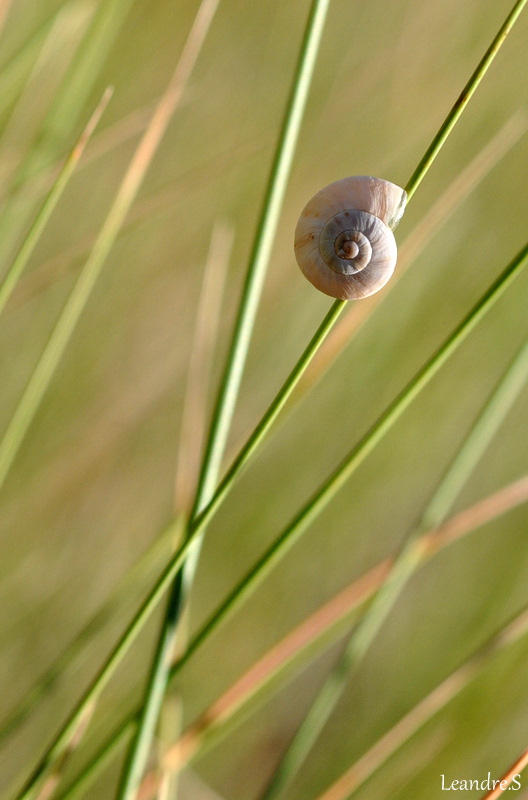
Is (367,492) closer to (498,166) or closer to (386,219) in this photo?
(498,166)

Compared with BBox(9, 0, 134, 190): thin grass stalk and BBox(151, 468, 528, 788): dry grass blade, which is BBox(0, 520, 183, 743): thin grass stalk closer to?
BBox(151, 468, 528, 788): dry grass blade

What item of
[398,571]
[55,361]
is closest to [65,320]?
[55,361]

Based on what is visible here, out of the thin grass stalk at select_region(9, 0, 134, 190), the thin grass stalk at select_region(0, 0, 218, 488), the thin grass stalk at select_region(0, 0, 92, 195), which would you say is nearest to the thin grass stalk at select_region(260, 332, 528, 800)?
the thin grass stalk at select_region(0, 0, 218, 488)

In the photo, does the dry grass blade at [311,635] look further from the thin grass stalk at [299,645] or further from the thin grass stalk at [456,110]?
the thin grass stalk at [456,110]

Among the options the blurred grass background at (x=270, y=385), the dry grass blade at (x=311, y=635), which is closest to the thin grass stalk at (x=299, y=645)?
the dry grass blade at (x=311, y=635)

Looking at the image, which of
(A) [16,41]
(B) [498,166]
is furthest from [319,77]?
(A) [16,41]

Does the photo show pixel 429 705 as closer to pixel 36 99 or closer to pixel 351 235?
pixel 351 235
